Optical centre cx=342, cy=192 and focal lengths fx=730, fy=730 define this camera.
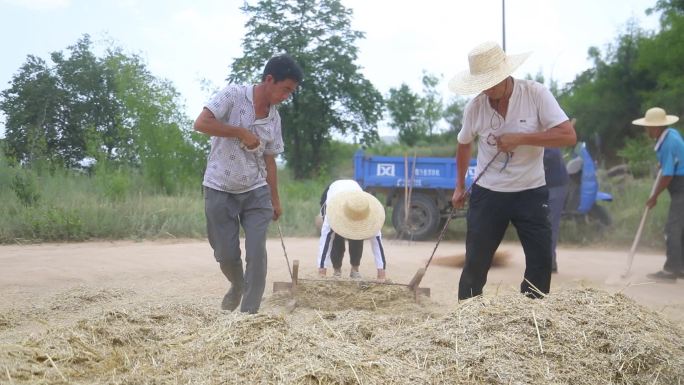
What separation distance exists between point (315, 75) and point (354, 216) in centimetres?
1613

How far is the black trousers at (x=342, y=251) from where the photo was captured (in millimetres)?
7035

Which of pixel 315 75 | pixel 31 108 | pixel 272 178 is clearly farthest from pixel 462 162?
pixel 315 75

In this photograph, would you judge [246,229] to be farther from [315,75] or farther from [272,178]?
[315,75]

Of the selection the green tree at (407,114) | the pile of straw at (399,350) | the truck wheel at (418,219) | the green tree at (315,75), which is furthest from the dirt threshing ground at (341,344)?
the green tree at (407,114)

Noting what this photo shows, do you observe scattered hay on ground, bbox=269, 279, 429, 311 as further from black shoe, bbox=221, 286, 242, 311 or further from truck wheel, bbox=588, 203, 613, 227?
truck wheel, bbox=588, 203, 613, 227

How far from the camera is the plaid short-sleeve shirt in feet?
15.2

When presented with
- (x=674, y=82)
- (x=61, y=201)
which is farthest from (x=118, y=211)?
(x=674, y=82)

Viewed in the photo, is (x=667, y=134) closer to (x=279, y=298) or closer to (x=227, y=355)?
(x=279, y=298)

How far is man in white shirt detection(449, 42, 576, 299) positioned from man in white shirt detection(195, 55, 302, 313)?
3.83 feet

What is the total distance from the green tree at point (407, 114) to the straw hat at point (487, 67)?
2632 cm

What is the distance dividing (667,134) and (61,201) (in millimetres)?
8188

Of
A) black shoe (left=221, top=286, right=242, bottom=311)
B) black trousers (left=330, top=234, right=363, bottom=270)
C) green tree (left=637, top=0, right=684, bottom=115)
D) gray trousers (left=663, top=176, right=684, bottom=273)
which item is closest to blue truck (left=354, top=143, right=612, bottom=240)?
gray trousers (left=663, top=176, right=684, bottom=273)

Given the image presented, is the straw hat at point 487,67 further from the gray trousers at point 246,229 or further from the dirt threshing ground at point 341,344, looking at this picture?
the gray trousers at point 246,229

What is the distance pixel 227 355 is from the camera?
322cm
